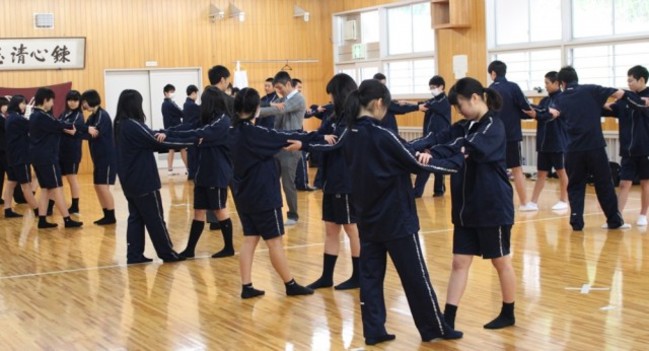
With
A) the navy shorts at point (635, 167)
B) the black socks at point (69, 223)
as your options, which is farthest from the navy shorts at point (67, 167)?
the navy shorts at point (635, 167)

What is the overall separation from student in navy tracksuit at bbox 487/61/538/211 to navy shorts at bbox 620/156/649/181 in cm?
117

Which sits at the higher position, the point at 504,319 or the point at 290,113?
the point at 290,113

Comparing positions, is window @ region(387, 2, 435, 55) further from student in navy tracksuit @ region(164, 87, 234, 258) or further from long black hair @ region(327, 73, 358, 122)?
long black hair @ region(327, 73, 358, 122)

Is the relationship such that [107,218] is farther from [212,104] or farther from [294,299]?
[294,299]

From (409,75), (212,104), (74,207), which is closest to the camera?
(212,104)

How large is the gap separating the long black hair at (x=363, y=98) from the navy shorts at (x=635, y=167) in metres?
4.61

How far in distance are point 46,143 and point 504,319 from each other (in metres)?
6.44

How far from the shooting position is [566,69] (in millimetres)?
8180

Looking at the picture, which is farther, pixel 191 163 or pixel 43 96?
pixel 191 163

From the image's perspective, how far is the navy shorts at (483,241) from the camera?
15.7ft

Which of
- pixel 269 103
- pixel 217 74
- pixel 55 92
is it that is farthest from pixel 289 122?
pixel 55 92

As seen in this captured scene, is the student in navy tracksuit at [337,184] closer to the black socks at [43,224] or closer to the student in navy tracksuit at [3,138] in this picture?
the black socks at [43,224]

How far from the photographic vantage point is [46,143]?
9.80 meters

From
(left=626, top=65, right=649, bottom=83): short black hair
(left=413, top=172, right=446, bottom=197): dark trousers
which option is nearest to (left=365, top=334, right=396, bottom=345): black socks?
(left=626, top=65, right=649, bottom=83): short black hair
